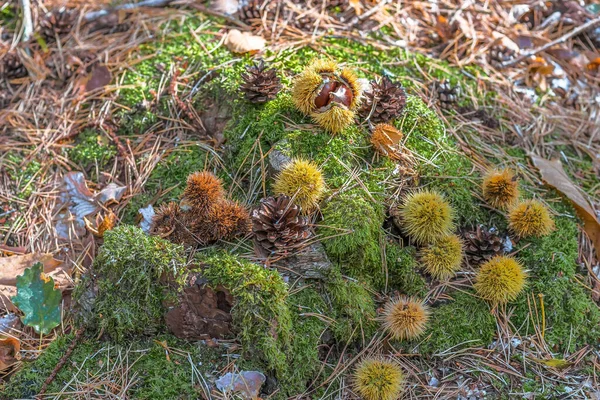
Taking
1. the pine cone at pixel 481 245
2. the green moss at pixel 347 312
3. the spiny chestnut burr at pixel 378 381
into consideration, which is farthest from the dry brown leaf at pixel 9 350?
the pine cone at pixel 481 245

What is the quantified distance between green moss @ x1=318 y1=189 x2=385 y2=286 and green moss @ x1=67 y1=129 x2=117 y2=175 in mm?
1392

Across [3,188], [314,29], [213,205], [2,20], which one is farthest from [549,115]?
[2,20]

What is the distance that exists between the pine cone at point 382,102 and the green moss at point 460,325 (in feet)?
3.28

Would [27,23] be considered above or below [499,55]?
below

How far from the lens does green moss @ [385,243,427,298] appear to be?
2621mm

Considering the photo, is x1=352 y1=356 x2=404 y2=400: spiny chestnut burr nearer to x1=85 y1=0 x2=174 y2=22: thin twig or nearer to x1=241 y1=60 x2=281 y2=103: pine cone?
x1=241 y1=60 x2=281 y2=103: pine cone

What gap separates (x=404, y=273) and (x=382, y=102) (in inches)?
35.3

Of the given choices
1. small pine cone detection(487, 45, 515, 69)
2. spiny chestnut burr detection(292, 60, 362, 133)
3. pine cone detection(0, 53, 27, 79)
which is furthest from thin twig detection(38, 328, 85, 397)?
small pine cone detection(487, 45, 515, 69)

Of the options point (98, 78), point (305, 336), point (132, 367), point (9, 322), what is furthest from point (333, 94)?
point (9, 322)

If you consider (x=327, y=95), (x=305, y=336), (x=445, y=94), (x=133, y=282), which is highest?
(x=327, y=95)

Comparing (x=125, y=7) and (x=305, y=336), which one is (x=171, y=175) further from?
(x=125, y=7)

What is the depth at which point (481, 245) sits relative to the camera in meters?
2.67

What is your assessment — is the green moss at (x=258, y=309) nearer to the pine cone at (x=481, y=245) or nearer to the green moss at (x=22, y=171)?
the pine cone at (x=481, y=245)

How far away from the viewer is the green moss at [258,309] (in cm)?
228
